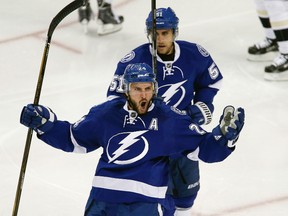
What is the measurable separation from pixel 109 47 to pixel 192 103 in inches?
109

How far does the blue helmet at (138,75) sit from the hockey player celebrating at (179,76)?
0.38 metres

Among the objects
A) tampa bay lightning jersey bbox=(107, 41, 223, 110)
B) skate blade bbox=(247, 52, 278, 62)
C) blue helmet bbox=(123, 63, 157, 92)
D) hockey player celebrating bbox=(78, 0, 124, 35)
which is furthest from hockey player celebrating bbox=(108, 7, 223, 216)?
hockey player celebrating bbox=(78, 0, 124, 35)

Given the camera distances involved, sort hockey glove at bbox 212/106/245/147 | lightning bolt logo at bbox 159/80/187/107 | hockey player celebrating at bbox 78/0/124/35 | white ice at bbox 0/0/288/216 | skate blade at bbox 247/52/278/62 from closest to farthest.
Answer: hockey glove at bbox 212/106/245/147
lightning bolt logo at bbox 159/80/187/107
white ice at bbox 0/0/288/216
skate blade at bbox 247/52/278/62
hockey player celebrating at bbox 78/0/124/35

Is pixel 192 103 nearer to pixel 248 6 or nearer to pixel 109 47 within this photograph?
pixel 109 47

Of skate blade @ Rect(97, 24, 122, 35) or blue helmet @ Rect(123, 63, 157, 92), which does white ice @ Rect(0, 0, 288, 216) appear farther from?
blue helmet @ Rect(123, 63, 157, 92)

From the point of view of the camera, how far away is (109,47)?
7.32 meters

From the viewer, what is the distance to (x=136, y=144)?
3.91m

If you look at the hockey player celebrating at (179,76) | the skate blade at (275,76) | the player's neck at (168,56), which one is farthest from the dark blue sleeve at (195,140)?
the skate blade at (275,76)

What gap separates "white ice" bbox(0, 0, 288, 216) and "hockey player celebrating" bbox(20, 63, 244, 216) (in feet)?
3.70

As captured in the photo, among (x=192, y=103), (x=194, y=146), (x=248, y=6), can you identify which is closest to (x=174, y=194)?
(x=192, y=103)

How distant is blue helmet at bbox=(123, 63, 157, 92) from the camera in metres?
3.97

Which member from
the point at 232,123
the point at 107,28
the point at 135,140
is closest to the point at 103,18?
the point at 107,28

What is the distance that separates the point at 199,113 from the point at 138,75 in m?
0.59

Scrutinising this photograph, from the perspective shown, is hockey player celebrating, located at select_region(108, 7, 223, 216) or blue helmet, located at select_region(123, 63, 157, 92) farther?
hockey player celebrating, located at select_region(108, 7, 223, 216)
